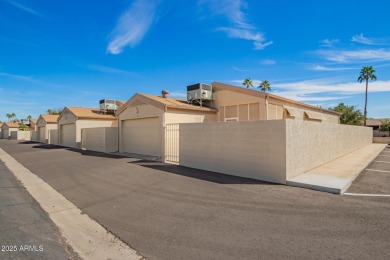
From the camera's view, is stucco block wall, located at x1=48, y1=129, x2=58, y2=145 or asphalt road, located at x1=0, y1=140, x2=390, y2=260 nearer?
asphalt road, located at x1=0, y1=140, x2=390, y2=260

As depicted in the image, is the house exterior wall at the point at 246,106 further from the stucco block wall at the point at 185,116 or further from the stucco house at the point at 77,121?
the stucco house at the point at 77,121

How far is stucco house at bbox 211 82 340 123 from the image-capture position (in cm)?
1407

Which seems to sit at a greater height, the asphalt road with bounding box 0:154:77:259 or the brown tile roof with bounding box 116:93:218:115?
the brown tile roof with bounding box 116:93:218:115

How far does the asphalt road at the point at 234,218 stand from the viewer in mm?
3611

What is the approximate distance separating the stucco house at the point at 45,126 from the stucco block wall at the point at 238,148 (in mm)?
29355

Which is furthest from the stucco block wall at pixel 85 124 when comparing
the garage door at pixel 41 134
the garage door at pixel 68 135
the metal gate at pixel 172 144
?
the garage door at pixel 41 134

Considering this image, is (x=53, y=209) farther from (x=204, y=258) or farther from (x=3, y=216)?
(x=204, y=258)

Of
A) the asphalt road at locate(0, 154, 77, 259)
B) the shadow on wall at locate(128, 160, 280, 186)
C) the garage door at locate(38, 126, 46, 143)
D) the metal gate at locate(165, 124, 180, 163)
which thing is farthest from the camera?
the garage door at locate(38, 126, 46, 143)

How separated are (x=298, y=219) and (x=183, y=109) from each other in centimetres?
1063

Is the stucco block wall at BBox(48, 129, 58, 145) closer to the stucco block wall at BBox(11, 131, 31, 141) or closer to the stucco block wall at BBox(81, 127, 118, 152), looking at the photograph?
the stucco block wall at BBox(81, 127, 118, 152)

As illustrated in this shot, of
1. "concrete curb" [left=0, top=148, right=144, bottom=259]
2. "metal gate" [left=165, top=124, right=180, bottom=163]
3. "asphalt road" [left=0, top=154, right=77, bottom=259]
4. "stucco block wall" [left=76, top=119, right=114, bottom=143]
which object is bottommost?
"concrete curb" [left=0, top=148, right=144, bottom=259]

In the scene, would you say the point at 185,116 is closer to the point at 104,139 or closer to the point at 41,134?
the point at 104,139

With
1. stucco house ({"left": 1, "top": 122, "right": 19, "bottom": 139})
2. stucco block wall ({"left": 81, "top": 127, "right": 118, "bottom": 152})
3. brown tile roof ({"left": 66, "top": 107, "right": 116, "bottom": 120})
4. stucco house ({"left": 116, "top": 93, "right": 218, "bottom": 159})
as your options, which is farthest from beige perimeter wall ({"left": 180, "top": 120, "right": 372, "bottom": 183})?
stucco house ({"left": 1, "top": 122, "right": 19, "bottom": 139})

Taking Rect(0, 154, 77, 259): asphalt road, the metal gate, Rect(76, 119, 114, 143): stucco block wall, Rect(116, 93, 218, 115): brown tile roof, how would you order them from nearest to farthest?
Rect(0, 154, 77, 259): asphalt road
the metal gate
Rect(116, 93, 218, 115): brown tile roof
Rect(76, 119, 114, 143): stucco block wall
